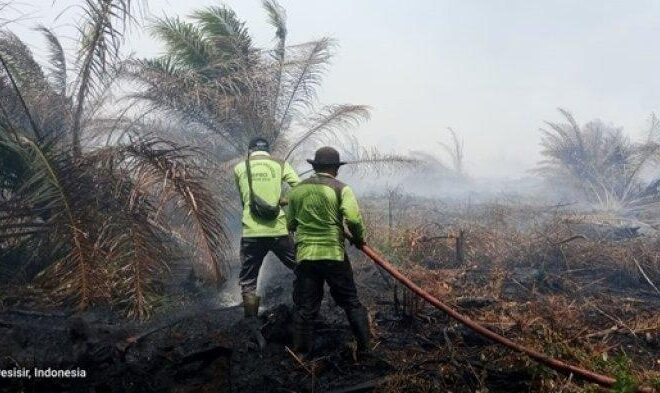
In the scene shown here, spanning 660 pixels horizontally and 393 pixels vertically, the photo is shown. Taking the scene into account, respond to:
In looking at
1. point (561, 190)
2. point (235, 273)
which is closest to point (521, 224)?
point (235, 273)

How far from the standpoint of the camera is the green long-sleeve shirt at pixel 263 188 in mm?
4238

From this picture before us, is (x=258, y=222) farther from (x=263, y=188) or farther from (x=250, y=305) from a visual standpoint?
(x=250, y=305)

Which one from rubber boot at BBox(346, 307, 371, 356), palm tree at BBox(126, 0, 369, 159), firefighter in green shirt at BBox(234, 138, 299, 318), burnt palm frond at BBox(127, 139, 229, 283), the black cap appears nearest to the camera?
rubber boot at BBox(346, 307, 371, 356)

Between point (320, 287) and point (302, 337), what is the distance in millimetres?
435

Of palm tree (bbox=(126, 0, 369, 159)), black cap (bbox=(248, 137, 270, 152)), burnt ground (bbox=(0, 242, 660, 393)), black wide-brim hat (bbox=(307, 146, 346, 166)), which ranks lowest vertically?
burnt ground (bbox=(0, 242, 660, 393))

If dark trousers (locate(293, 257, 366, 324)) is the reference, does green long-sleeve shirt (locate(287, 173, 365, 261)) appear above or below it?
above

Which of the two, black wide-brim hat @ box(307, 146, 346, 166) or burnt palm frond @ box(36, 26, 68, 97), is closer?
black wide-brim hat @ box(307, 146, 346, 166)

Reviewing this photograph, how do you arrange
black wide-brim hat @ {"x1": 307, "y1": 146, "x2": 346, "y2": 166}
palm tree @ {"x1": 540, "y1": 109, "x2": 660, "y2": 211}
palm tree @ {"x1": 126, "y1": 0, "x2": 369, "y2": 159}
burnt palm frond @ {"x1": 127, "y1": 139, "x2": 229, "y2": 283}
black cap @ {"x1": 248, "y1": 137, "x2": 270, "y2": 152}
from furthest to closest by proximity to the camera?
palm tree @ {"x1": 540, "y1": 109, "x2": 660, "y2": 211}, palm tree @ {"x1": 126, "y1": 0, "x2": 369, "y2": 159}, burnt palm frond @ {"x1": 127, "y1": 139, "x2": 229, "y2": 283}, black cap @ {"x1": 248, "y1": 137, "x2": 270, "y2": 152}, black wide-brim hat @ {"x1": 307, "y1": 146, "x2": 346, "y2": 166}

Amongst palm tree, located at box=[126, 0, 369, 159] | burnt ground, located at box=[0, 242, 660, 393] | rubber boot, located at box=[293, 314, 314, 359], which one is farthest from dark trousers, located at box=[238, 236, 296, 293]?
palm tree, located at box=[126, 0, 369, 159]

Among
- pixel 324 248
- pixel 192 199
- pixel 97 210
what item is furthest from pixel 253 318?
pixel 97 210

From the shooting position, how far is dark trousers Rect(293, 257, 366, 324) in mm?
3512

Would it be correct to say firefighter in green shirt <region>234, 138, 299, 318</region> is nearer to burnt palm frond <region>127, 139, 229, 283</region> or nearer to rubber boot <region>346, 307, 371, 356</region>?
burnt palm frond <region>127, 139, 229, 283</region>

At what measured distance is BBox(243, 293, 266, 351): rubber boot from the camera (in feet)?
12.0

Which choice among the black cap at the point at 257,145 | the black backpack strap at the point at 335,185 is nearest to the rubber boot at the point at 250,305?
the black backpack strap at the point at 335,185
